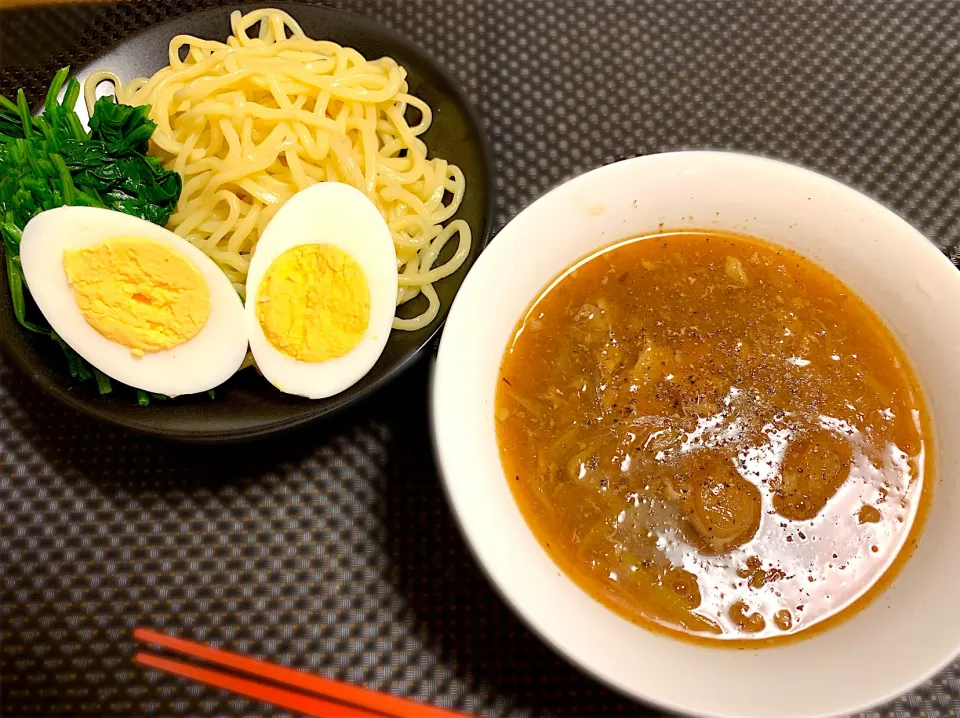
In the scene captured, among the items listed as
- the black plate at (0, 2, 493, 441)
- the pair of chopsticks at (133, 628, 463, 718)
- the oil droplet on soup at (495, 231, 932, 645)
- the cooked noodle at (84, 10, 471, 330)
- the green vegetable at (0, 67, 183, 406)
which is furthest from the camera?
the cooked noodle at (84, 10, 471, 330)

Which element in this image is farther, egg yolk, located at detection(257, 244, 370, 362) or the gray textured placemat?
egg yolk, located at detection(257, 244, 370, 362)

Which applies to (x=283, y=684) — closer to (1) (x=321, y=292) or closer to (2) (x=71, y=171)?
(1) (x=321, y=292)

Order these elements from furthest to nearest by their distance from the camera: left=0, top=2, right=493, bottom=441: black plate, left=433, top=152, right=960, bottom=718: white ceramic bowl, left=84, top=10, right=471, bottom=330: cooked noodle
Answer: left=84, top=10, right=471, bottom=330: cooked noodle < left=0, top=2, right=493, bottom=441: black plate < left=433, top=152, right=960, bottom=718: white ceramic bowl

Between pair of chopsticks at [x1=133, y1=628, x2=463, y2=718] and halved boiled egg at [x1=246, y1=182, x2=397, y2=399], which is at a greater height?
halved boiled egg at [x1=246, y1=182, x2=397, y2=399]

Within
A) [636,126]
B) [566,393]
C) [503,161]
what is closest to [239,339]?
[566,393]

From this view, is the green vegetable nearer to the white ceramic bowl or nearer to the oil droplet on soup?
the white ceramic bowl

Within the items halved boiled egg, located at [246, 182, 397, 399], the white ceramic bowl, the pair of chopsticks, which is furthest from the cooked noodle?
the pair of chopsticks

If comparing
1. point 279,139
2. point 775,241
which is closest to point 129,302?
point 279,139

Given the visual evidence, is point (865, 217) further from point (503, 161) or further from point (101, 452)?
point (101, 452)
